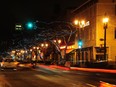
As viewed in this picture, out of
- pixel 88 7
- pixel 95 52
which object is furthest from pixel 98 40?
pixel 88 7

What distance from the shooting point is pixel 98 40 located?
56969mm

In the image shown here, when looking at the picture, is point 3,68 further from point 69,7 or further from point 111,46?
point 69,7

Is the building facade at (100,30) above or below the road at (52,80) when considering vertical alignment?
above

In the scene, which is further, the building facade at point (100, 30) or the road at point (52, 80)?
the building facade at point (100, 30)

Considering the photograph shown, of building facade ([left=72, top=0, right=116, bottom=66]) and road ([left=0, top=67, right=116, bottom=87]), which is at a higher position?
building facade ([left=72, top=0, right=116, bottom=66])

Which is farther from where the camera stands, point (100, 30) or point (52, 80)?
point (100, 30)

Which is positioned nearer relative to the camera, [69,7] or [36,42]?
[69,7]

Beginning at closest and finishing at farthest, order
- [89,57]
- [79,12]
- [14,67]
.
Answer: [14,67], [89,57], [79,12]

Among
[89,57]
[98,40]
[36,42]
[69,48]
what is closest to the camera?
[98,40]

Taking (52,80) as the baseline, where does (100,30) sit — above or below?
above

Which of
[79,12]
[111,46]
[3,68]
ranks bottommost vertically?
[3,68]

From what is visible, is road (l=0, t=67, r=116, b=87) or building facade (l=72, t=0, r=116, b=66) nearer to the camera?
road (l=0, t=67, r=116, b=87)

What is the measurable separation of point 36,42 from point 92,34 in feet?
116

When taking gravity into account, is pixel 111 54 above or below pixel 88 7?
below
